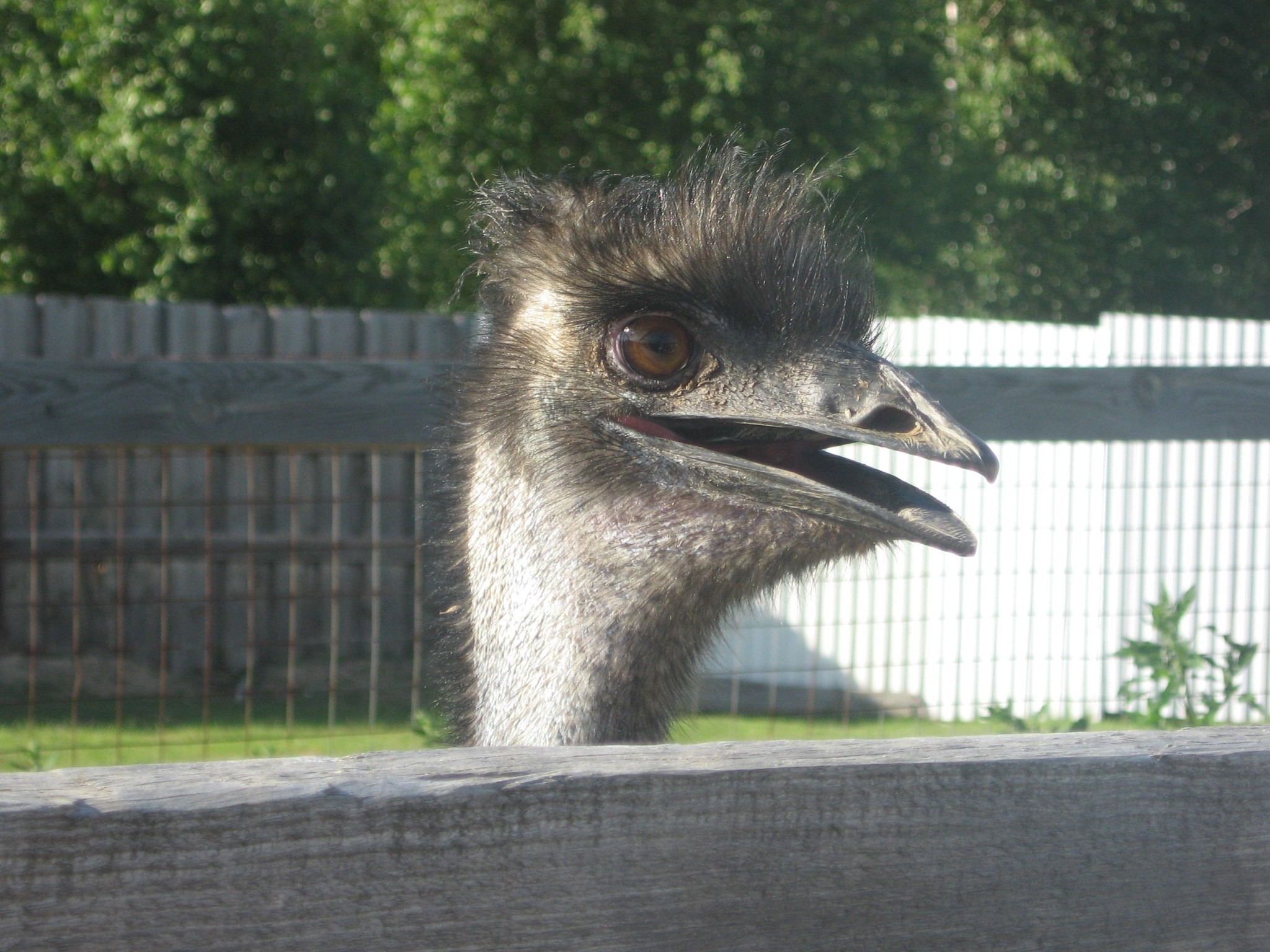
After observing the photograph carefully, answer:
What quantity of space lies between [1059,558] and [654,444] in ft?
14.5

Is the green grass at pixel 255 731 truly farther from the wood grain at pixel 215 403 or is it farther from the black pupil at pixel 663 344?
the black pupil at pixel 663 344

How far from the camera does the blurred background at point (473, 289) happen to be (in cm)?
536

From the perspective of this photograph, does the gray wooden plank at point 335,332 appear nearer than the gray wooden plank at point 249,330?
Yes

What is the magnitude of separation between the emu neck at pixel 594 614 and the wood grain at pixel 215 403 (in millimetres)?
994

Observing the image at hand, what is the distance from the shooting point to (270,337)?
782 centimetres

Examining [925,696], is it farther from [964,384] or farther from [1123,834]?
[1123,834]

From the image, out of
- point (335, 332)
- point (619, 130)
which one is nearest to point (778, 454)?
point (335, 332)

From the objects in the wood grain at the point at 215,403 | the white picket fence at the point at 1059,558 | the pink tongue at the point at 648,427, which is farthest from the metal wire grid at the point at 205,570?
the pink tongue at the point at 648,427

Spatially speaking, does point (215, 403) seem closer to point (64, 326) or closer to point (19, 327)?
point (64, 326)

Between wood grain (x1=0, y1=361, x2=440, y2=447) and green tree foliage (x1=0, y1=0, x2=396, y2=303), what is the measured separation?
26.2 ft

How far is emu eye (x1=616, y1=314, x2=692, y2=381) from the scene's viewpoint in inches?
71.0

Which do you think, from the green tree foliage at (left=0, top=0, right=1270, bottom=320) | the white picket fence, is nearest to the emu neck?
the green tree foliage at (left=0, top=0, right=1270, bottom=320)

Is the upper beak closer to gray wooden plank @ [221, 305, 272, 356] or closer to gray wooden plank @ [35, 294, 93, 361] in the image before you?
gray wooden plank @ [221, 305, 272, 356]

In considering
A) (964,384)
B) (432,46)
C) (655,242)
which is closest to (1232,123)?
(432,46)
